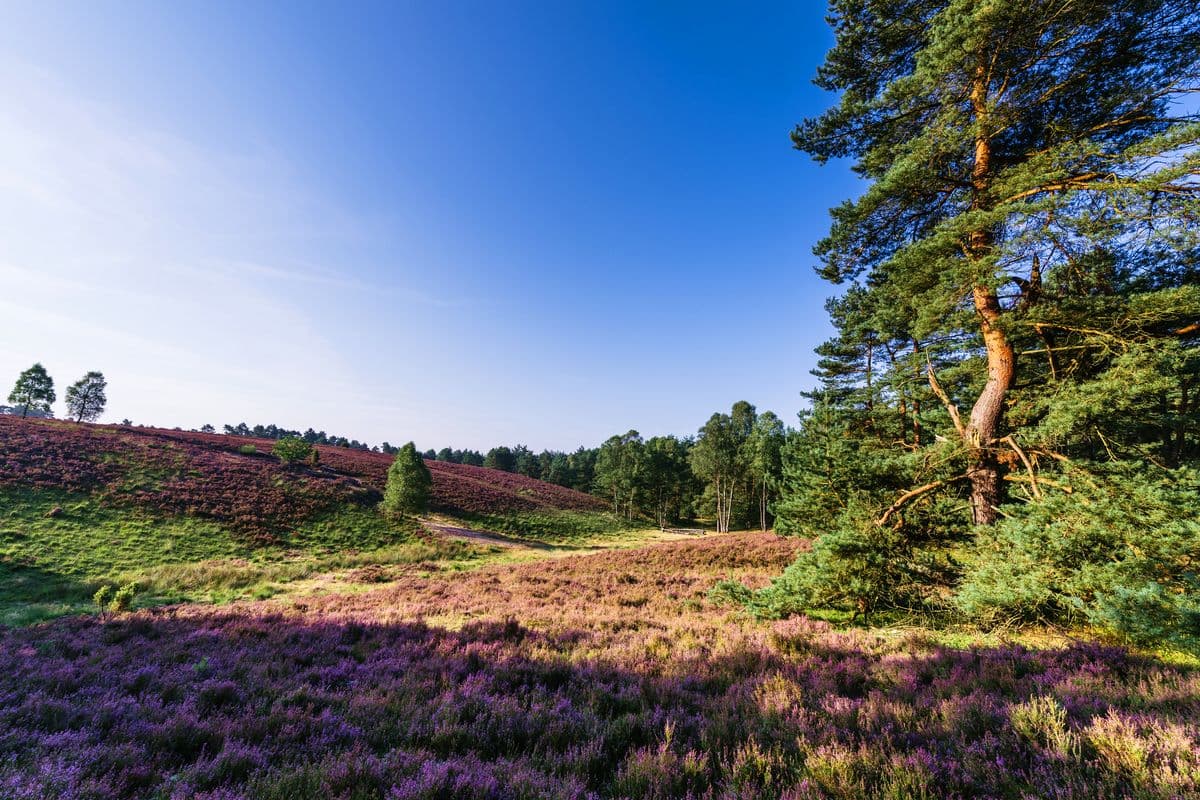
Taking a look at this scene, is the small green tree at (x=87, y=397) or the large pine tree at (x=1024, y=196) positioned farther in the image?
the small green tree at (x=87, y=397)

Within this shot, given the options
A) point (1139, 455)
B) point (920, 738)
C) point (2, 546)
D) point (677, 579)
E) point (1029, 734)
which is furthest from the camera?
point (2, 546)

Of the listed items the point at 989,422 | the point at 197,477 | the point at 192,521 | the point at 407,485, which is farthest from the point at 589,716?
the point at 197,477

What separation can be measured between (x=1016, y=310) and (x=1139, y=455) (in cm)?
323

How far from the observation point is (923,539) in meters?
7.61

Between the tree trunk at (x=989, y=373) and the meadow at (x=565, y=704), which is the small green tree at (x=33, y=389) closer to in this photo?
the meadow at (x=565, y=704)

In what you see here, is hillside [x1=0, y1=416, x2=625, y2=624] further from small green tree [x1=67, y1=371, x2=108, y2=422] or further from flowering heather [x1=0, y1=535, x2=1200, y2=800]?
small green tree [x1=67, y1=371, x2=108, y2=422]

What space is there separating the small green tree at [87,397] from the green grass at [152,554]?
4263 centimetres

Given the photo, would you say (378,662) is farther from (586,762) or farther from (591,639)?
(586,762)

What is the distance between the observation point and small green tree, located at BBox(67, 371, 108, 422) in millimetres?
51031

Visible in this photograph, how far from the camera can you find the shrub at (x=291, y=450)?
36500mm

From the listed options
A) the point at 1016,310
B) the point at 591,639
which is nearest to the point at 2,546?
the point at 591,639

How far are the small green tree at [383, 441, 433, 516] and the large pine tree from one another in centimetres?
2918

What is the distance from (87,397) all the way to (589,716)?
7881 cm

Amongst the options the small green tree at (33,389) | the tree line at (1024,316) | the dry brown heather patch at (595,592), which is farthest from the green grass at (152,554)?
the small green tree at (33,389)
